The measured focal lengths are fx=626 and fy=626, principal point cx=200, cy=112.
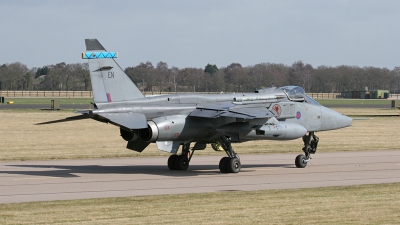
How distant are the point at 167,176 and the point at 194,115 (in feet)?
6.80

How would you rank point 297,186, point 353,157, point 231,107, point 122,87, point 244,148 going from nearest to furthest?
point 297,186, point 122,87, point 231,107, point 353,157, point 244,148

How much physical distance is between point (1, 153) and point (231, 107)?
1134cm

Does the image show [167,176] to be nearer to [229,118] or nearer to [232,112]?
[229,118]

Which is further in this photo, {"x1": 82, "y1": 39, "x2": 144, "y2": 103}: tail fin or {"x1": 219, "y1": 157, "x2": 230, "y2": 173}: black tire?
{"x1": 219, "y1": 157, "x2": 230, "y2": 173}: black tire

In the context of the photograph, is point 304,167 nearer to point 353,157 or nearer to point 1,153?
point 353,157

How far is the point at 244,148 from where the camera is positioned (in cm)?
2973

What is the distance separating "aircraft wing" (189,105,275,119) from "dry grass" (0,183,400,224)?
407cm

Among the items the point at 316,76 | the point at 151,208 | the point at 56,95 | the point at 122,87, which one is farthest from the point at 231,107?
the point at 56,95

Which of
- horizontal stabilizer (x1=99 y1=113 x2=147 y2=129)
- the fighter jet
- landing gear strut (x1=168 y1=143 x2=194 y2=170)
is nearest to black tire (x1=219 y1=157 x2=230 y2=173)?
the fighter jet

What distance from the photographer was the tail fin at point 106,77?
1856 centimetres

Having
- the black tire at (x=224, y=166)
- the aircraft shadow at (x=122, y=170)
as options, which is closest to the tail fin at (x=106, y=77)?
the aircraft shadow at (x=122, y=170)

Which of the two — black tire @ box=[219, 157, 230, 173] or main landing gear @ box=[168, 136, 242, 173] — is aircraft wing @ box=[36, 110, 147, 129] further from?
black tire @ box=[219, 157, 230, 173]

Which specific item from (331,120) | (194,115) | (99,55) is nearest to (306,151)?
(331,120)

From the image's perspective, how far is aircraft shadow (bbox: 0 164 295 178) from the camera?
64.7 feet
